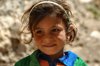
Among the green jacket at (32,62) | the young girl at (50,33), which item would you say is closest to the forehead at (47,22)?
the young girl at (50,33)

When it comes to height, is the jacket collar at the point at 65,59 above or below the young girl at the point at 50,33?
below

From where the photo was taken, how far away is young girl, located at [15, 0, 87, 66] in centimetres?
160

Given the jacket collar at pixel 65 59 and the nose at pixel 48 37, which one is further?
the jacket collar at pixel 65 59

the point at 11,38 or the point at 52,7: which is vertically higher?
the point at 52,7

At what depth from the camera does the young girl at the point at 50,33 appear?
160cm

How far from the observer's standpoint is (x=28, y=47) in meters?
2.83

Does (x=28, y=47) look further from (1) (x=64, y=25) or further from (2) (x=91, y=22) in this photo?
(2) (x=91, y=22)

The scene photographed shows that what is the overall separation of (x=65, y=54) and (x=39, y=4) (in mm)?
542

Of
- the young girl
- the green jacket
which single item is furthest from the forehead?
the green jacket

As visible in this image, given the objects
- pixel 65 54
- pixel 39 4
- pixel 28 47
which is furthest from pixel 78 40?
pixel 39 4

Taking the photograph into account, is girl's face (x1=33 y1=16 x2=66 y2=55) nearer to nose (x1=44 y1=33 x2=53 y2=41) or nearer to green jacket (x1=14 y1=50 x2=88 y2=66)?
nose (x1=44 y1=33 x2=53 y2=41)

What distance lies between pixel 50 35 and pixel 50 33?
0.02m

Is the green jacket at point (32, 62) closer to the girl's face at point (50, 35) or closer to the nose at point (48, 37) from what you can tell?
the girl's face at point (50, 35)

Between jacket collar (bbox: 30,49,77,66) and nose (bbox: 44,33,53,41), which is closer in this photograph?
nose (bbox: 44,33,53,41)
